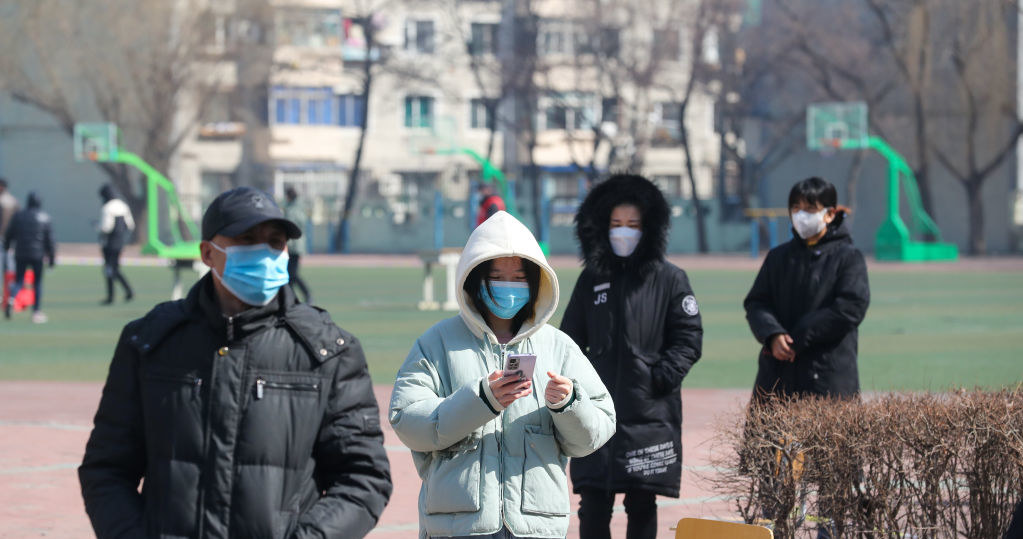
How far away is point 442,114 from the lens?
72125 mm

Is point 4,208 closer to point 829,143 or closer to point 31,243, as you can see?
point 31,243

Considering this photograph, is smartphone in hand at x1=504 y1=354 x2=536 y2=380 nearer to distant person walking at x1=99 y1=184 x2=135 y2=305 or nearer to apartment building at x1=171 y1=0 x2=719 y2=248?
distant person walking at x1=99 y1=184 x2=135 y2=305

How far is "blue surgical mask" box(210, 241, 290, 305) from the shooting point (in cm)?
356

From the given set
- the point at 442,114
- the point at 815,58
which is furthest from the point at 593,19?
the point at 442,114

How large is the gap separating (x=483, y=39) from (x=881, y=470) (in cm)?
6133

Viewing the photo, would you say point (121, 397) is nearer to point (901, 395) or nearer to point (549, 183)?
point (901, 395)

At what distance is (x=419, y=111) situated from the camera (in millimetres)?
72125

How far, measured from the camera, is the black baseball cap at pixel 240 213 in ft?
11.8

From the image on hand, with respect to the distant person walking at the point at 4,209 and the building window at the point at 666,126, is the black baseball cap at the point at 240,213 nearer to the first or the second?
the distant person walking at the point at 4,209

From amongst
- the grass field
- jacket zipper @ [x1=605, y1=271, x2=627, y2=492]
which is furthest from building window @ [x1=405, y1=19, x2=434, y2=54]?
jacket zipper @ [x1=605, y1=271, x2=627, y2=492]

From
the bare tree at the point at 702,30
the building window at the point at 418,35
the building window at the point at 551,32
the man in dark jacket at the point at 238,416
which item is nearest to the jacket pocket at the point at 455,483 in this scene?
the man in dark jacket at the point at 238,416

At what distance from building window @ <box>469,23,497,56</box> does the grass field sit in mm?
26774

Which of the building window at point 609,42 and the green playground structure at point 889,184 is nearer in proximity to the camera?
the green playground structure at point 889,184

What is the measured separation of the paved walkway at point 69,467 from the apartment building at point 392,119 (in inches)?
1793
